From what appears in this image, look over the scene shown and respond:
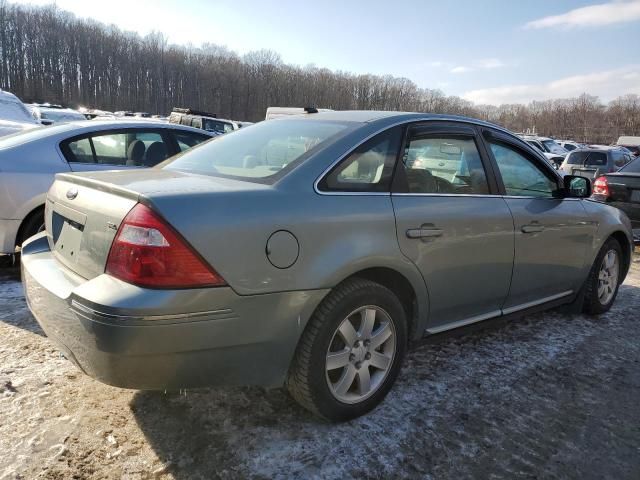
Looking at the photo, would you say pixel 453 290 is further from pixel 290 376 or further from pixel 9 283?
pixel 9 283

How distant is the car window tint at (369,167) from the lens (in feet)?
8.34

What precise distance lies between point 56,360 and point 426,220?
7.74ft

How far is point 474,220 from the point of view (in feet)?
10.1

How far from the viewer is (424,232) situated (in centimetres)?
279

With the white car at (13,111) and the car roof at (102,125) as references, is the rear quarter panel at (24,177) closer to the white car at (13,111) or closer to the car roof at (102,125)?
the car roof at (102,125)

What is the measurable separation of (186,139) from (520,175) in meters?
3.63

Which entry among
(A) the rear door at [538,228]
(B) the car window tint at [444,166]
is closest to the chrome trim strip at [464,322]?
(A) the rear door at [538,228]

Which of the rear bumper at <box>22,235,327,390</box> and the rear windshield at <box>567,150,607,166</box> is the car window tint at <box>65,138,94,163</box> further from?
the rear windshield at <box>567,150,607,166</box>

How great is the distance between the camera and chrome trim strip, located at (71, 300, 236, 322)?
1.96 metres

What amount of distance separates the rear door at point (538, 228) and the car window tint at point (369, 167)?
3.19ft

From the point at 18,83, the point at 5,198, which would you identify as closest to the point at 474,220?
→ the point at 5,198

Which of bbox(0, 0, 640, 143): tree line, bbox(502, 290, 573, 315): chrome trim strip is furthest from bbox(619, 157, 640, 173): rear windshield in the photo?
bbox(0, 0, 640, 143): tree line

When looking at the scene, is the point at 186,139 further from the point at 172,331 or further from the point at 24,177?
the point at 172,331

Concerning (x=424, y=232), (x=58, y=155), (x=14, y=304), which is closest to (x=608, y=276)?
(x=424, y=232)
